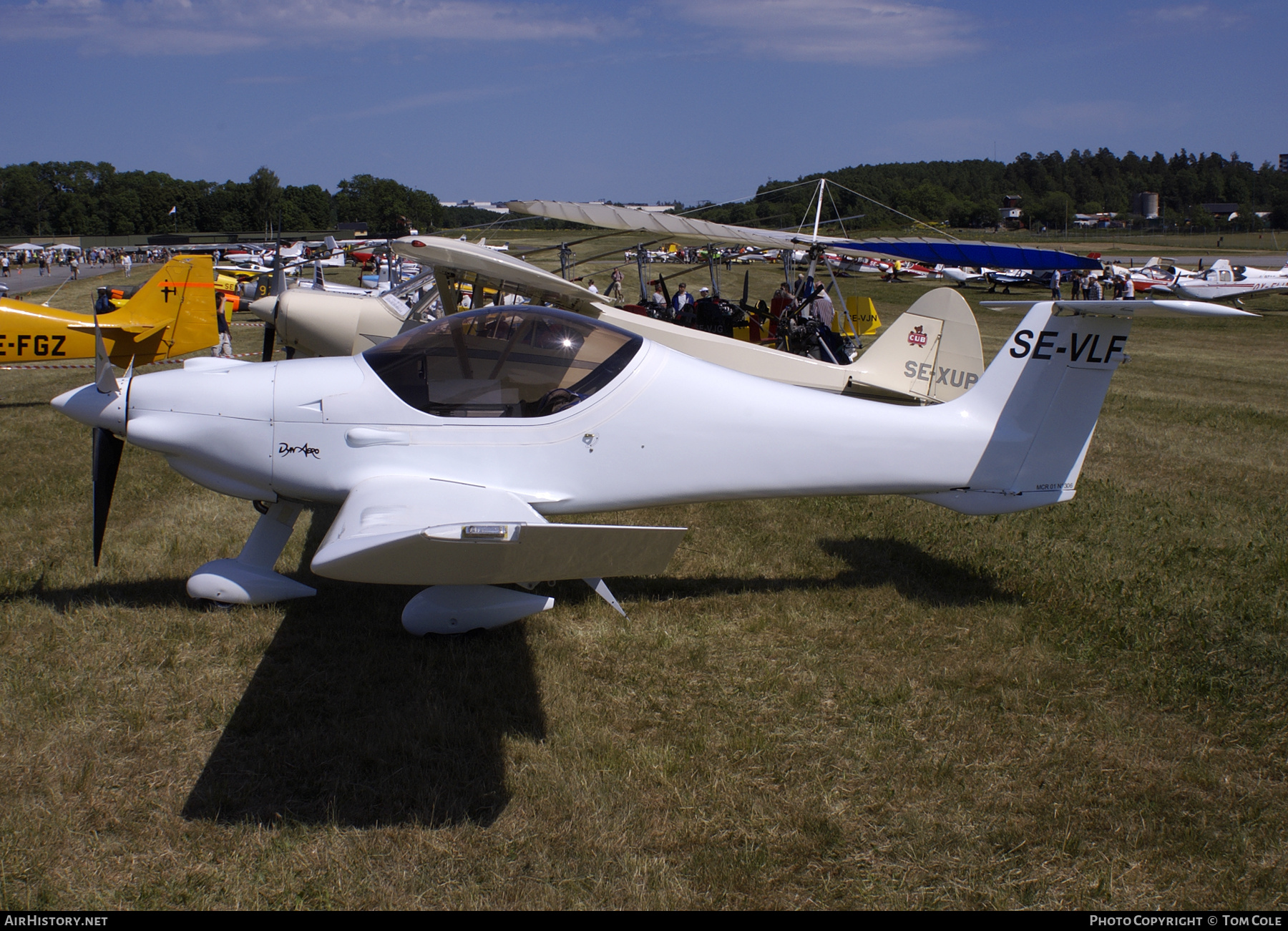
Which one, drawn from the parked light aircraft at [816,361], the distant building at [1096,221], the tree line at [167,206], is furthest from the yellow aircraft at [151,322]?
the tree line at [167,206]

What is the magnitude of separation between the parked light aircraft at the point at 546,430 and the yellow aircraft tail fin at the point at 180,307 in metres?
7.97

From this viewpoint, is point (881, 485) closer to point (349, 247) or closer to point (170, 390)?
point (170, 390)

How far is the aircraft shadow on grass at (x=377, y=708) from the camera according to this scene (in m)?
3.18

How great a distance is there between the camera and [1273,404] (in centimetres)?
1170

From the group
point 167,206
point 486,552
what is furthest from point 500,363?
point 167,206

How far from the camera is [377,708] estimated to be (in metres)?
3.83

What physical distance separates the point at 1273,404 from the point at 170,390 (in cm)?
1367

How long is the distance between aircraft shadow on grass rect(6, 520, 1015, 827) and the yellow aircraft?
7761mm

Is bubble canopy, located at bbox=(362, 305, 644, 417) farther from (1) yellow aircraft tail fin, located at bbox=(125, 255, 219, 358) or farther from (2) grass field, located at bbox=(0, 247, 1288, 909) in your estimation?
(1) yellow aircraft tail fin, located at bbox=(125, 255, 219, 358)

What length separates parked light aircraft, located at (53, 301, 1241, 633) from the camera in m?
4.21

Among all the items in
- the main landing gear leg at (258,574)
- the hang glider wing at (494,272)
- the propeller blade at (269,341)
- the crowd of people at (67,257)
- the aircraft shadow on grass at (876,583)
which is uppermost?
the crowd of people at (67,257)

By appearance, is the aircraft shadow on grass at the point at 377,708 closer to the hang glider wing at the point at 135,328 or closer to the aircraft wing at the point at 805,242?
the aircraft wing at the point at 805,242

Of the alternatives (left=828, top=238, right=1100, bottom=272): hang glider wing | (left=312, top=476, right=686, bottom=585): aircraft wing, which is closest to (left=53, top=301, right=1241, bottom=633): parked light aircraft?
(left=312, top=476, right=686, bottom=585): aircraft wing

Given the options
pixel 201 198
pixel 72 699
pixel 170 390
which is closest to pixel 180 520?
pixel 170 390
